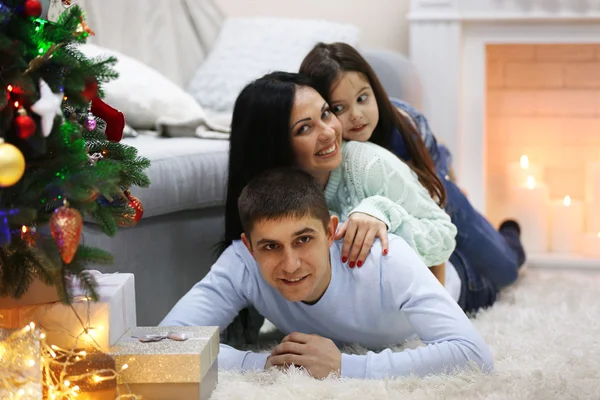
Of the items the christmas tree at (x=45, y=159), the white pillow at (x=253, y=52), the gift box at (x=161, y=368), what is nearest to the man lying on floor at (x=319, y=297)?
the gift box at (x=161, y=368)

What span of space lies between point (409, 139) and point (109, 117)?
807 mm

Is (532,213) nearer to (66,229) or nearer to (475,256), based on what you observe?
(475,256)

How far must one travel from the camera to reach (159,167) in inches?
72.4

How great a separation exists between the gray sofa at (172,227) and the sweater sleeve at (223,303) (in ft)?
0.68

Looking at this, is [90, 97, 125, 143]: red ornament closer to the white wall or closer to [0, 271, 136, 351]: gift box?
[0, 271, 136, 351]: gift box

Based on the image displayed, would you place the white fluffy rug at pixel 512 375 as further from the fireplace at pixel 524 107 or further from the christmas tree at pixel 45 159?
the fireplace at pixel 524 107

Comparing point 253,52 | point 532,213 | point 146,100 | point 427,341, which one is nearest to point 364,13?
point 253,52

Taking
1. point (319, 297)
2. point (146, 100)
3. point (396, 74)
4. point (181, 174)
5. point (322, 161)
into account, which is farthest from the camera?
point (396, 74)

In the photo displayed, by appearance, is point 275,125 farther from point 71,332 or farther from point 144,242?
point 71,332

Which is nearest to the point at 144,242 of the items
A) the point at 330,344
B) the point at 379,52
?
the point at 330,344

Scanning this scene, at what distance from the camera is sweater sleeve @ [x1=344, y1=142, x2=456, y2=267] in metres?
1.73

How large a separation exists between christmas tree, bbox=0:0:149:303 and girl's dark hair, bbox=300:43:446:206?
0.77 metres

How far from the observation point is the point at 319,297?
1608 millimetres

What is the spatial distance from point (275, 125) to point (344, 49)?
12.7 inches
